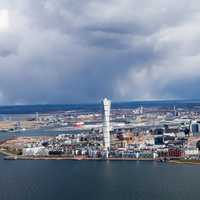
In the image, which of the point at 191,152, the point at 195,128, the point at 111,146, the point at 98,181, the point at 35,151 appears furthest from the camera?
the point at 195,128

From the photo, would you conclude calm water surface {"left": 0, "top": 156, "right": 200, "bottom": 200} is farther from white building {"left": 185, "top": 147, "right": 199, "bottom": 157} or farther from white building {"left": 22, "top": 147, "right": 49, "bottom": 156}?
white building {"left": 22, "top": 147, "right": 49, "bottom": 156}

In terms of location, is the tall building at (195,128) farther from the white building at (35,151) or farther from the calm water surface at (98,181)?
the calm water surface at (98,181)

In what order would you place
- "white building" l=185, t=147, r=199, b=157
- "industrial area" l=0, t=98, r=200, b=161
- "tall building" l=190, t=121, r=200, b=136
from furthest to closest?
"tall building" l=190, t=121, r=200, b=136, "industrial area" l=0, t=98, r=200, b=161, "white building" l=185, t=147, r=199, b=157

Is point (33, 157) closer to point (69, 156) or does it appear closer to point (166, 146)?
point (69, 156)

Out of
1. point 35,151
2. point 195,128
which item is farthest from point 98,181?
point 195,128

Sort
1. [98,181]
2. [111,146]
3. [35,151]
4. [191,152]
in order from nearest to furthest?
[98,181] < [191,152] < [35,151] < [111,146]

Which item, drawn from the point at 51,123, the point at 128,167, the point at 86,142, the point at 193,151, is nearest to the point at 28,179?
the point at 128,167

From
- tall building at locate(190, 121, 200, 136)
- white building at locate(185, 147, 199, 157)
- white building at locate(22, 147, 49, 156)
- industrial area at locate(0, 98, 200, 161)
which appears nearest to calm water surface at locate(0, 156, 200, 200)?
industrial area at locate(0, 98, 200, 161)

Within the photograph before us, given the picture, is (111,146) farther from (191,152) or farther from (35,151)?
(191,152)
